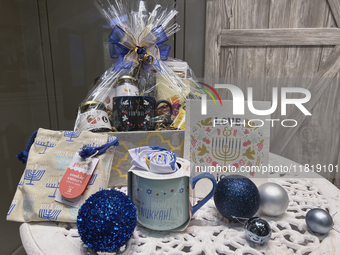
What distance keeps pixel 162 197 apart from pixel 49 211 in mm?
304

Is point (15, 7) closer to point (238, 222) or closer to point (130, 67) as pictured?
point (130, 67)

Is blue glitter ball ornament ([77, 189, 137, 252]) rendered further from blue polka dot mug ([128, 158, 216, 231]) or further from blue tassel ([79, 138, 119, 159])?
blue tassel ([79, 138, 119, 159])

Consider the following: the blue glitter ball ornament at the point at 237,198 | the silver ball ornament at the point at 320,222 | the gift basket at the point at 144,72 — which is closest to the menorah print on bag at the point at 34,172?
the gift basket at the point at 144,72

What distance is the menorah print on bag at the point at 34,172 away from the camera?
619 millimetres

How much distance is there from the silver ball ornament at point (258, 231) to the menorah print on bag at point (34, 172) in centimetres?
56

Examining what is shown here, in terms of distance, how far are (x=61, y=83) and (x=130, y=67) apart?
25.5 inches

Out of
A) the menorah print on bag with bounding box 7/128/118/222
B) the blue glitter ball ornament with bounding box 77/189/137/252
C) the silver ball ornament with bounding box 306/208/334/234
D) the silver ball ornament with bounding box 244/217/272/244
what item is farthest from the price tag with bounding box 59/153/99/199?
the silver ball ornament with bounding box 306/208/334/234

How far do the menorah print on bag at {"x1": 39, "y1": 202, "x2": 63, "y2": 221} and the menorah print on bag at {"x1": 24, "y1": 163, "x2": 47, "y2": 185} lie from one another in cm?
8

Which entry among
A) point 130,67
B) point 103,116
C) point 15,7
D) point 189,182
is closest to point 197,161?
point 189,182

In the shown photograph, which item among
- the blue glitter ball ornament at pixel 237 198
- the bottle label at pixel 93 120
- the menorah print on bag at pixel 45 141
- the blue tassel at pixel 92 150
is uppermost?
the bottle label at pixel 93 120

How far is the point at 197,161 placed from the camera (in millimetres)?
729

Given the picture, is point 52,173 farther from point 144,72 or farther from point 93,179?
point 144,72

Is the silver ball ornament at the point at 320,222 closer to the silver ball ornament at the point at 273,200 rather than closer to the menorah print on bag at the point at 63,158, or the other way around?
the silver ball ornament at the point at 273,200

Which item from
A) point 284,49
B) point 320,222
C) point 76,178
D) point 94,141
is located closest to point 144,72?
point 94,141
